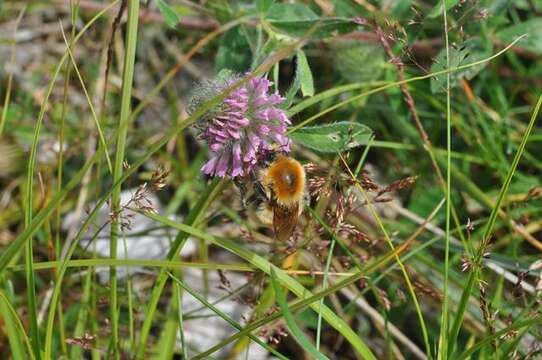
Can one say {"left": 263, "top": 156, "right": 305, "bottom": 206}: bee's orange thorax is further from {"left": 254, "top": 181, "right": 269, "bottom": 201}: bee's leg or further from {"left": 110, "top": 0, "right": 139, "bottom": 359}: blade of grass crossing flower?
{"left": 110, "top": 0, "right": 139, "bottom": 359}: blade of grass crossing flower

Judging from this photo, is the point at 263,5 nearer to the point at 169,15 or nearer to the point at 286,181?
the point at 169,15

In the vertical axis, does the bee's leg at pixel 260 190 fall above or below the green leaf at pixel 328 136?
below

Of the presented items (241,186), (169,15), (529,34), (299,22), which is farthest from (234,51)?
(529,34)

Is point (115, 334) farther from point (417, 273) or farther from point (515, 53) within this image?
point (515, 53)

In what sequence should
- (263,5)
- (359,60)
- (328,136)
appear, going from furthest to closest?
Answer: (359,60)
(263,5)
(328,136)

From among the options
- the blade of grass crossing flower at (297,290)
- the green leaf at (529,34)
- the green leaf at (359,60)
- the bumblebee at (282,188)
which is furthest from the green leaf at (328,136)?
the green leaf at (529,34)

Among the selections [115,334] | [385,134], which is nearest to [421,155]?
[385,134]

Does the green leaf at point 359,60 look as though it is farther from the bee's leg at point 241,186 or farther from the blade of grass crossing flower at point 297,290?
the blade of grass crossing flower at point 297,290
